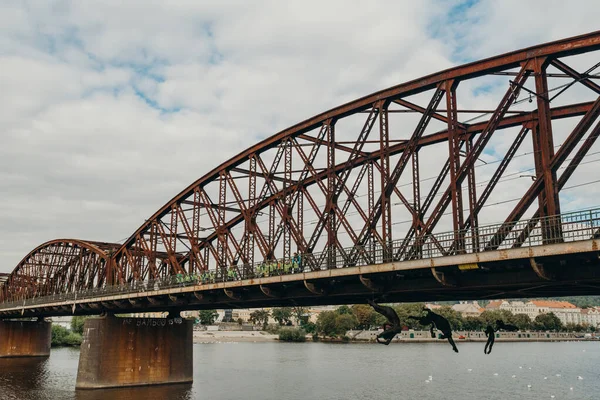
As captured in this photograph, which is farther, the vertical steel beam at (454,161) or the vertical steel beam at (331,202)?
the vertical steel beam at (331,202)

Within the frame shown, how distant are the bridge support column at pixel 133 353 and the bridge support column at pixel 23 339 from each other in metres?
49.8

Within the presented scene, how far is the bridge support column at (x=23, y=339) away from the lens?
94625 mm

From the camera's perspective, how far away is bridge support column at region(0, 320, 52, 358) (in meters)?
94.6

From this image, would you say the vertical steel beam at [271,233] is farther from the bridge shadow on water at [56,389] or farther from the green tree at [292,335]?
the green tree at [292,335]

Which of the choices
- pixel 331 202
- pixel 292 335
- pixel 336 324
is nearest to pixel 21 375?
pixel 331 202

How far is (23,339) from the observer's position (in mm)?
96438

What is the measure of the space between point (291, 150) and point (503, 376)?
46.1 m

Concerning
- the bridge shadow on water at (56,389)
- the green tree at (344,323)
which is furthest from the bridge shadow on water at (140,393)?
the green tree at (344,323)

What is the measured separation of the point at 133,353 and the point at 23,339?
176 ft

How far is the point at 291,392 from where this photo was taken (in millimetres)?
53594

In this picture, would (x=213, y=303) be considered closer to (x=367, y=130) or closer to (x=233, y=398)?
(x=233, y=398)

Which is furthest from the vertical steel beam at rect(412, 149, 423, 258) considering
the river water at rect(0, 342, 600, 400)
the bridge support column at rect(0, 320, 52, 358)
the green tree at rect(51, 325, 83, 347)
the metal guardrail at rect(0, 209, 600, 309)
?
the green tree at rect(51, 325, 83, 347)

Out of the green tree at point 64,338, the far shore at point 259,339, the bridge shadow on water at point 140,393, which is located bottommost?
the bridge shadow on water at point 140,393

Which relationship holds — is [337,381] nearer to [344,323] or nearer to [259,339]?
[344,323]
